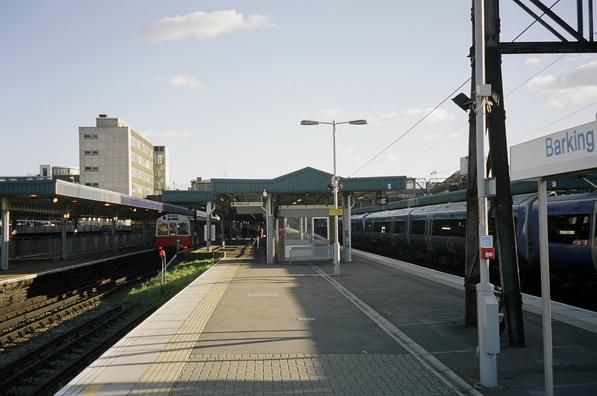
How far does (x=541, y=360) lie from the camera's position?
8438 millimetres

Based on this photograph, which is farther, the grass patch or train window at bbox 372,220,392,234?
train window at bbox 372,220,392,234

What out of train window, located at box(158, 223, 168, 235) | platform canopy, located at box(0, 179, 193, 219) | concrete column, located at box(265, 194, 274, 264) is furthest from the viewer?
train window, located at box(158, 223, 168, 235)

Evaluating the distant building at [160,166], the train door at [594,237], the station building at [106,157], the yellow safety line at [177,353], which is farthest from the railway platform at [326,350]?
the distant building at [160,166]

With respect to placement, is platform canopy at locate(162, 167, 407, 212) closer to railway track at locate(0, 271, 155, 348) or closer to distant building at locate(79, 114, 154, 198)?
railway track at locate(0, 271, 155, 348)

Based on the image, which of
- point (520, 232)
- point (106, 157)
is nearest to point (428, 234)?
point (520, 232)

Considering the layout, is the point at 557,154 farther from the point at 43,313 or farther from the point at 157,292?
the point at 157,292

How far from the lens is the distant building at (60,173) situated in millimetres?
105750

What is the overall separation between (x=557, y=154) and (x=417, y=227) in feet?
77.6

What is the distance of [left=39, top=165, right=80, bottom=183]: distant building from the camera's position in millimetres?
105750

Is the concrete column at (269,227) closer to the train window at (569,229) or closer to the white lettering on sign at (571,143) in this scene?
the train window at (569,229)

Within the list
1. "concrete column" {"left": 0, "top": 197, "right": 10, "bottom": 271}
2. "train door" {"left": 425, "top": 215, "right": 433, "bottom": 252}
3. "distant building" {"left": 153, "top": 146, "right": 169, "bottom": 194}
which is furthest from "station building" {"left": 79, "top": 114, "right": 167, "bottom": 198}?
"train door" {"left": 425, "top": 215, "right": 433, "bottom": 252}

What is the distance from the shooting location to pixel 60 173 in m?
120

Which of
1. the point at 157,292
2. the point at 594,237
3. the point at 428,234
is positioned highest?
the point at 594,237

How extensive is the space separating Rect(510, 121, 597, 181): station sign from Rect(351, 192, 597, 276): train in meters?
6.65
